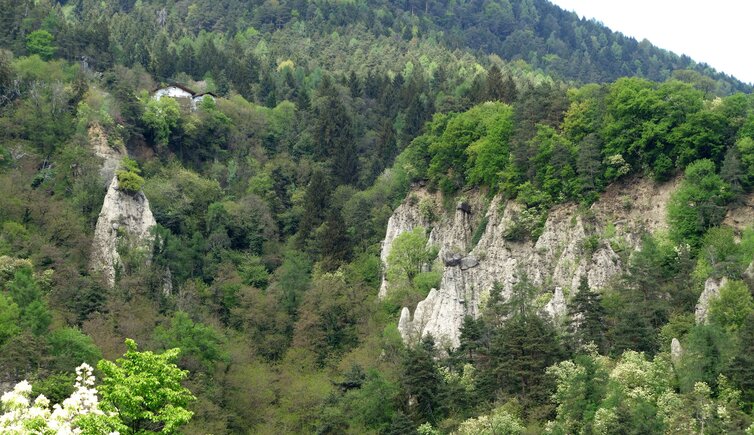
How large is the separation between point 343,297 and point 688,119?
73.7 ft

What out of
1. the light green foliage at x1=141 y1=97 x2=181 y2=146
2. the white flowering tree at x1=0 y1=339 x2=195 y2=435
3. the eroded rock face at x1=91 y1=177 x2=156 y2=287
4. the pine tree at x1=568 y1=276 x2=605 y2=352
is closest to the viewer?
the white flowering tree at x1=0 y1=339 x2=195 y2=435

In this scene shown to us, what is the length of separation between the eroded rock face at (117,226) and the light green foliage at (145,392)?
45.3 m

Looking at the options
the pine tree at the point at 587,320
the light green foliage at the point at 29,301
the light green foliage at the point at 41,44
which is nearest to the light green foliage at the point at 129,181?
the light green foliage at the point at 29,301

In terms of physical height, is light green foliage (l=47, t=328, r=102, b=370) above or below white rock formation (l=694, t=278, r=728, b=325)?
below

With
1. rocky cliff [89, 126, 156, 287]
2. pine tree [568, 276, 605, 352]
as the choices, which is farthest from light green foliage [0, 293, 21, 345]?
pine tree [568, 276, 605, 352]

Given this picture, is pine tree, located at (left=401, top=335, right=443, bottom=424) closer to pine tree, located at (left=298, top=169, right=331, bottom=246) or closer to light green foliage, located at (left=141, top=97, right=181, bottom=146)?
pine tree, located at (left=298, top=169, right=331, bottom=246)

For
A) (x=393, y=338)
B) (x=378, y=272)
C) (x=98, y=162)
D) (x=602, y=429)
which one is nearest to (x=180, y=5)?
(x=98, y=162)

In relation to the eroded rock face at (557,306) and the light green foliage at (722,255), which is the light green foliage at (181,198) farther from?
the light green foliage at (722,255)

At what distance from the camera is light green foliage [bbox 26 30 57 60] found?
291 ft

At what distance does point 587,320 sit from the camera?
52.8 metres

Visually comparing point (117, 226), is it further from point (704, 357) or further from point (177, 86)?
point (704, 357)

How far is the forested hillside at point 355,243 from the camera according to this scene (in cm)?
4931

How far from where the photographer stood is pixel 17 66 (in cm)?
8238

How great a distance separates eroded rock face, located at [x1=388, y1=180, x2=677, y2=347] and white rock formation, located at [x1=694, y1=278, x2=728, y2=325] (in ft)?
21.8
